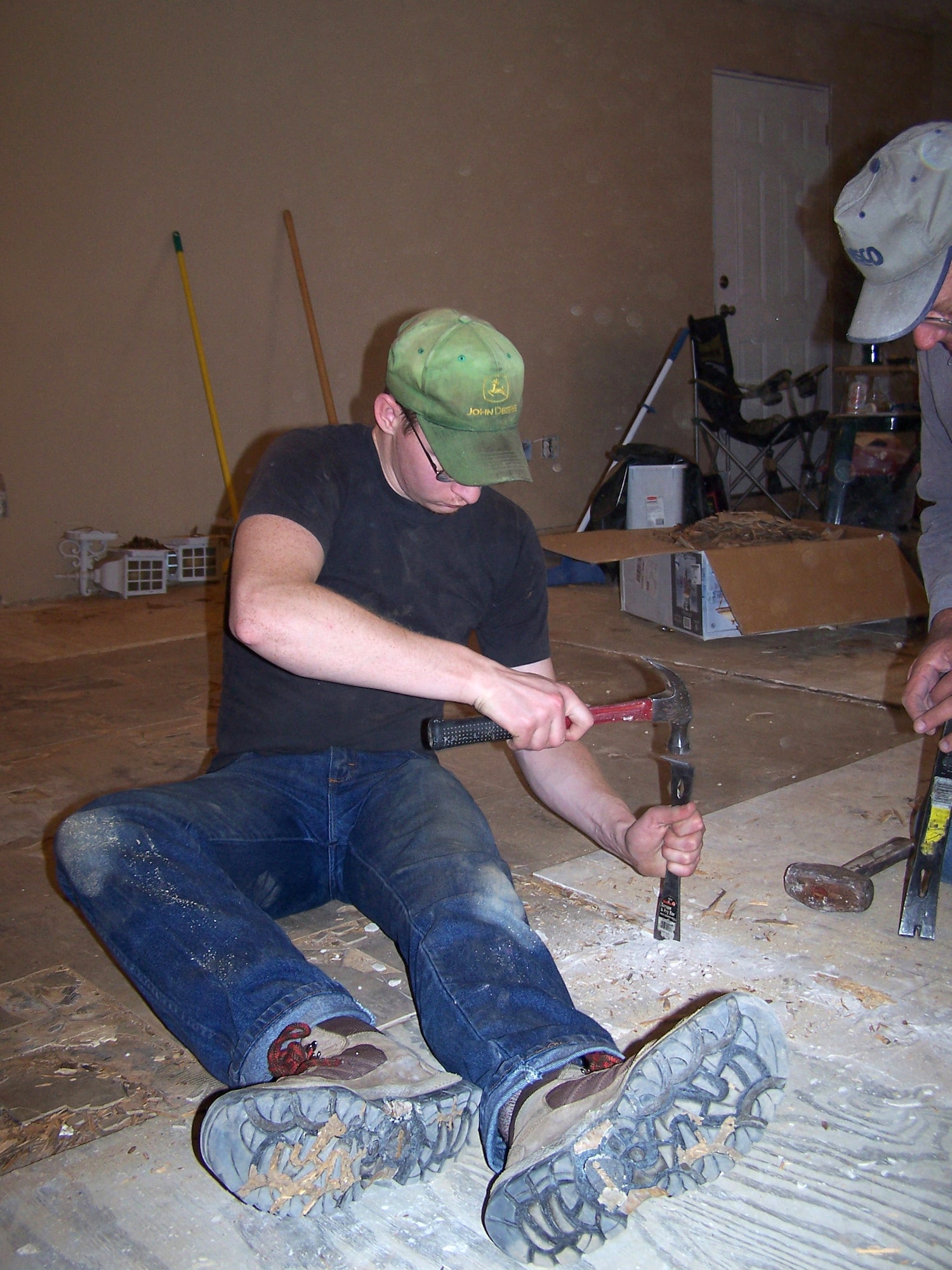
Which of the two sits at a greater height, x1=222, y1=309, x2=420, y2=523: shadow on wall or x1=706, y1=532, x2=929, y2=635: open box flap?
x1=222, y1=309, x2=420, y2=523: shadow on wall

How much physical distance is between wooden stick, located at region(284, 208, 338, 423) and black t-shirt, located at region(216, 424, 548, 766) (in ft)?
12.7

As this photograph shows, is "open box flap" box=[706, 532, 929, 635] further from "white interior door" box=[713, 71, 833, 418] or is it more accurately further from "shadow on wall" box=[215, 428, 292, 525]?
"white interior door" box=[713, 71, 833, 418]

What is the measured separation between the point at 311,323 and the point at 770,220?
154 inches

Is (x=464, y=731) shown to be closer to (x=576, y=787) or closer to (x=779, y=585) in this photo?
(x=576, y=787)

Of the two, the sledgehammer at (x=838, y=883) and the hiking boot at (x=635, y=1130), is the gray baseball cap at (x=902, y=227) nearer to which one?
the sledgehammer at (x=838, y=883)

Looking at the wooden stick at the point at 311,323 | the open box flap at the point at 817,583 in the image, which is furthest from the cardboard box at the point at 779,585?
the wooden stick at the point at 311,323

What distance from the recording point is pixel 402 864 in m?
1.35

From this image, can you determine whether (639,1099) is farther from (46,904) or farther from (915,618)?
(915,618)

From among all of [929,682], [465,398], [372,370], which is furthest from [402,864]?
[372,370]

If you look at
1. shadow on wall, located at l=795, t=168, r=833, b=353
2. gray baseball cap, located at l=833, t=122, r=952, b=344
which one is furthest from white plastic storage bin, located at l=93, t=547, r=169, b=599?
shadow on wall, located at l=795, t=168, r=833, b=353

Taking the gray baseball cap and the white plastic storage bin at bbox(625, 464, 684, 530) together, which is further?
the white plastic storage bin at bbox(625, 464, 684, 530)

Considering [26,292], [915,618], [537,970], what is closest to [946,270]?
[537,970]

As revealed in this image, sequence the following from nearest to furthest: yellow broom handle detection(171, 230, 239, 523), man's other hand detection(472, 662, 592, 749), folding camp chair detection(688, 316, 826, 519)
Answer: man's other hand detection(472, 662, 592, 749) < yellow broom handle detection(171, 230, 239, 523) < folding camp chair detection(688, 316, 826, 519)

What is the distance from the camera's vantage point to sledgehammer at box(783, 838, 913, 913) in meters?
1.71
